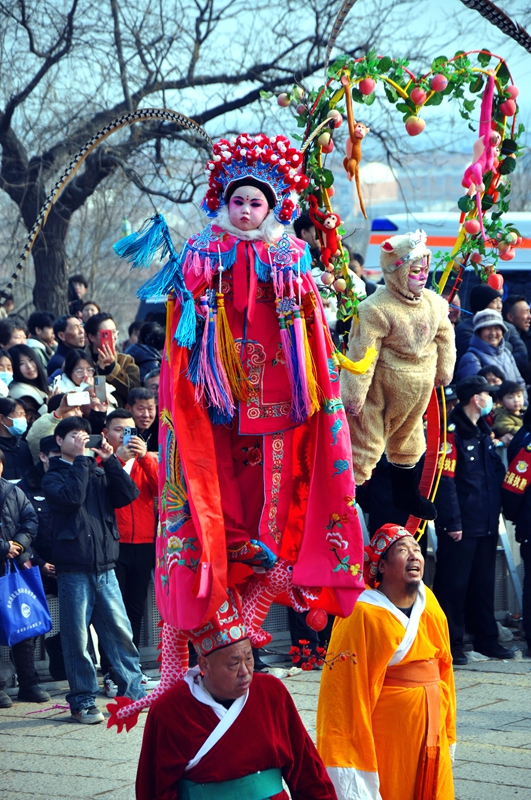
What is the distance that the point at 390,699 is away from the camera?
449 centimetres

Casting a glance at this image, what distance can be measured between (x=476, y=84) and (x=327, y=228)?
2.88ft

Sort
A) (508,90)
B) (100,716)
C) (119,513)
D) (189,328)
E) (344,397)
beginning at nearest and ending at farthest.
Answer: (189,328) < (344,397) < (508,90) < (100,716) < (119,513)

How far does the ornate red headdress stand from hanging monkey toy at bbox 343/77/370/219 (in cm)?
31

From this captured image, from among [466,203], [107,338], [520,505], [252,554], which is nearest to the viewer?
[252,554]

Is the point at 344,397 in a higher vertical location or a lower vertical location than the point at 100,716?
higher

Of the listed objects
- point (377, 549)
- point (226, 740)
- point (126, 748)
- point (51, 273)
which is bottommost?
point (126, 748)

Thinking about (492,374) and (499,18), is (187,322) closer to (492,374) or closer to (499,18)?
(499,18)

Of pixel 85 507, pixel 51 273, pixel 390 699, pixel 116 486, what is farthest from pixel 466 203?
pixel 51 273

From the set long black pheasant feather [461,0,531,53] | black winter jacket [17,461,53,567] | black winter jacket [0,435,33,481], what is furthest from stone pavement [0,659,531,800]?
long black pheasant feather [461,0,531,53]

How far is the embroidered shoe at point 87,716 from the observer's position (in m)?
6.41

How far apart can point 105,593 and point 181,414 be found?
286 centimetres

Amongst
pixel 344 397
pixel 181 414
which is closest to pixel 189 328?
pixel 181 414

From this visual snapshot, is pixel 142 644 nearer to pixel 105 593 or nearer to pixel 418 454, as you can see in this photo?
pixel 105 593

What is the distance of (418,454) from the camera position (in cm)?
462
